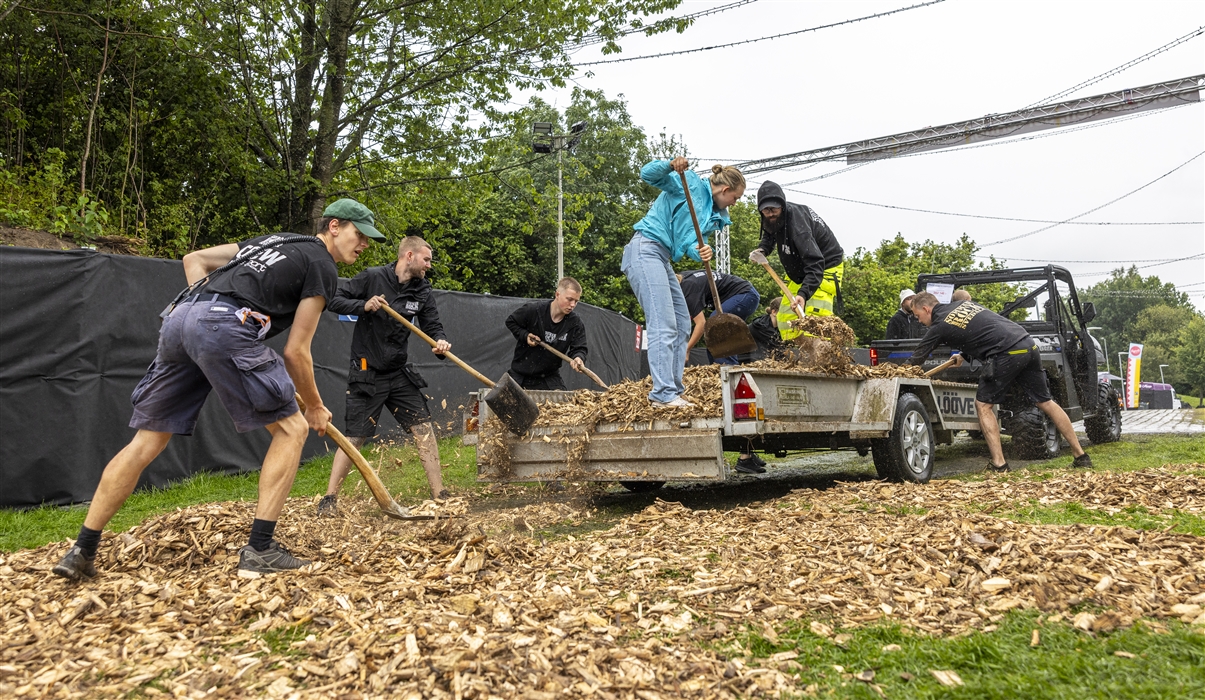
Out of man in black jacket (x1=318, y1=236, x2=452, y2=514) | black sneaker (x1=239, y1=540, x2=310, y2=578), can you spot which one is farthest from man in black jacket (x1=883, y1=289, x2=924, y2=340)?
black sneaker (x1=239, y1=540, x2=310, y2=578)

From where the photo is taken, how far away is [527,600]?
3162 mm

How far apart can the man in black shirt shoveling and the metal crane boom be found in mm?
21291

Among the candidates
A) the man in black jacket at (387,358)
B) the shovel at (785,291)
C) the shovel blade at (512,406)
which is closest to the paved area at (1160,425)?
the shovel at (785,291)

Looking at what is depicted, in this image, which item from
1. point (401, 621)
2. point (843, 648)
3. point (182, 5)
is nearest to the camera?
point (843, 648)

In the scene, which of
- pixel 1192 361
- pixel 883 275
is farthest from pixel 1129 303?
pixel 883 275

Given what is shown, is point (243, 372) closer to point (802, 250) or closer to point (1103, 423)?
point (802, 250)

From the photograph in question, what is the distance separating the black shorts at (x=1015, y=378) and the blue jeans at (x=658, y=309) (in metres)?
3.72

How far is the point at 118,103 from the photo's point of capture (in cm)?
1220

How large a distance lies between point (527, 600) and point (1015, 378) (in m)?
6.55

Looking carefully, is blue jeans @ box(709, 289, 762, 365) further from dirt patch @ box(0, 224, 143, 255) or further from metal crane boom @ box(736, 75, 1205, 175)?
metal crane boom @ box(736, 75, 1205, 175)

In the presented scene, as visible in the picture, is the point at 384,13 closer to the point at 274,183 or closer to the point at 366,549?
the point at 274,183

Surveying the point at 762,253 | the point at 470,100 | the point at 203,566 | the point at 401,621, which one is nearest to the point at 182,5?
the point at 470,100

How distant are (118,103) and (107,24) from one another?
1.25 metres

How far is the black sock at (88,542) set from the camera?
3.61 metres
